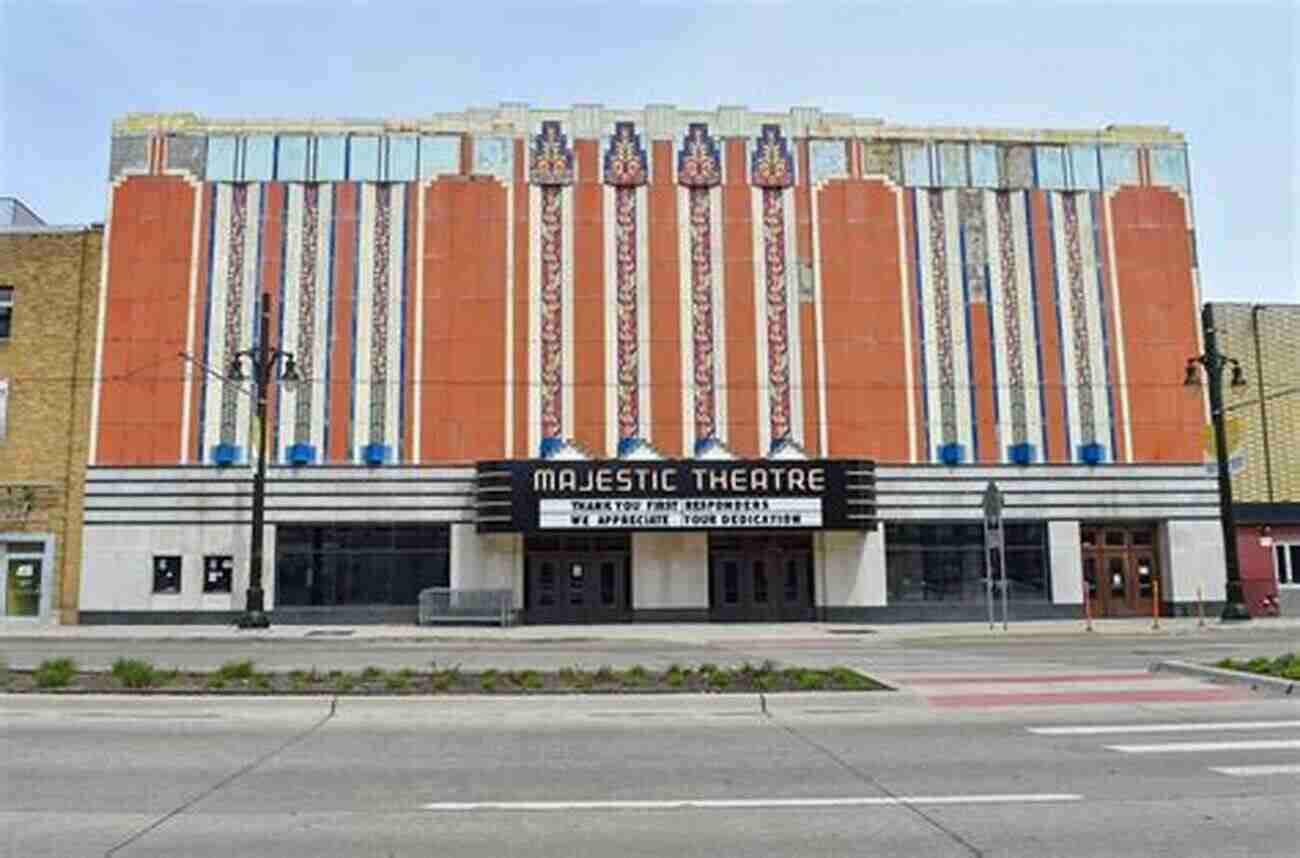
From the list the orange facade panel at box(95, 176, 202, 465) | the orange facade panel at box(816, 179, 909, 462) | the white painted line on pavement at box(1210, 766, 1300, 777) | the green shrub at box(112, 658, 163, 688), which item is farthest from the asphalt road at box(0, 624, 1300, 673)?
the white painted line on pavement at box(1210, 766, 1300, 777)

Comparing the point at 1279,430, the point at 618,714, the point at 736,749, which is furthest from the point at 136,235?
the point at 1279,430

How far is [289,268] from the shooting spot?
1291 inches

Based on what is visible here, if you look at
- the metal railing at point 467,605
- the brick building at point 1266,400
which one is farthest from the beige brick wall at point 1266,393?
the metal railing at point 467,605

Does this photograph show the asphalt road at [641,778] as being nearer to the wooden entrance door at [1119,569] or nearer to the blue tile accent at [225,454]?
the blue tile accent at [225,454]

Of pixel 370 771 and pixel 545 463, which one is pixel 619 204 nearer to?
pixel 545 463

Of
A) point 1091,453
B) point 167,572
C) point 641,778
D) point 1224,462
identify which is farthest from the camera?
point 1091,453

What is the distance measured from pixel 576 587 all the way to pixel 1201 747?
23195mm

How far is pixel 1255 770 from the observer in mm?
9000

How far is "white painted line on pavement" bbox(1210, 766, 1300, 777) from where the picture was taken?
885 centimetres

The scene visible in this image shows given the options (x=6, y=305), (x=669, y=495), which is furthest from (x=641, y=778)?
(x=6, y=305)

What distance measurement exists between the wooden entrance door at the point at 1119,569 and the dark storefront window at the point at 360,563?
19.2 m

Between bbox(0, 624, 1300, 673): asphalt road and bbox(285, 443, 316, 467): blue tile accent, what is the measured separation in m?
7.07

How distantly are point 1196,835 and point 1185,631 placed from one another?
22.7m

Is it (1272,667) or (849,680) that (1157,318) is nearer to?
(1272,667)
